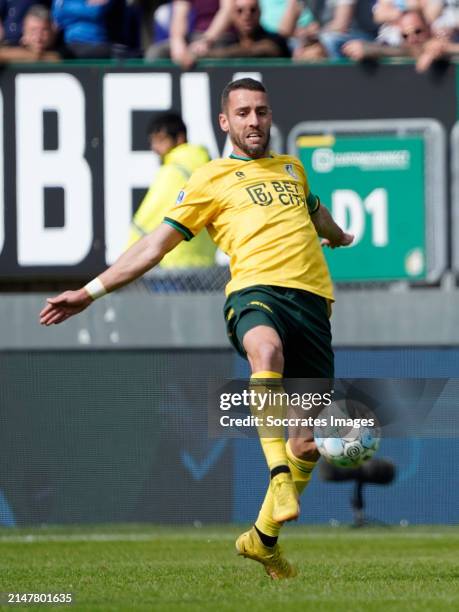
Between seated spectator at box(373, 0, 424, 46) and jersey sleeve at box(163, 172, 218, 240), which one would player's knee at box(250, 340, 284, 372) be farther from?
seated spectator at box(373, 0, 424, 46)

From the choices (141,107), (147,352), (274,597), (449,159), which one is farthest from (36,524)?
(274,597)

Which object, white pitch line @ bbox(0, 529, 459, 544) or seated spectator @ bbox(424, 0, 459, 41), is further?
seated spectator @ bbox(424, 0, 459, 41)

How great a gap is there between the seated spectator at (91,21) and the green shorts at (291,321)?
6.93m

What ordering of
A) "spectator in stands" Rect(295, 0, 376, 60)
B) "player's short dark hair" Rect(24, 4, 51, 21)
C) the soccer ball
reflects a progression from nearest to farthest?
the soccer ball → "spectator in stands" Rect(295, 0, 376, 60) → "player's short dark hair" Rect(24, 4, 51, 21)

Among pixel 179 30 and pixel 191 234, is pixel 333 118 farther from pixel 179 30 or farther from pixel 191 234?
pixel 191 234

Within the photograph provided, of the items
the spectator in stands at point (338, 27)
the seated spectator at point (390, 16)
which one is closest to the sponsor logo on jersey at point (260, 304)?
the spectator in stands at point (338, 27)

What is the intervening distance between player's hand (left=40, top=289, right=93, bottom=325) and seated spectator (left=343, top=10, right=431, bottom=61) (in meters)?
6.34

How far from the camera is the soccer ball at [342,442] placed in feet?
22.3

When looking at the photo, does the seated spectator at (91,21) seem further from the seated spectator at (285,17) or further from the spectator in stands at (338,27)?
the spectator in stands at (338,27)

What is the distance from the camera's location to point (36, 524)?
11.6 m

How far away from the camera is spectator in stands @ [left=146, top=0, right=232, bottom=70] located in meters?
12.6

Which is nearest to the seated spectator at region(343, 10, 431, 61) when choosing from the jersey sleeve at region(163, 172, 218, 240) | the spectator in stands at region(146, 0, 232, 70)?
the spectator in stands at region(146, 0, 232, 70)

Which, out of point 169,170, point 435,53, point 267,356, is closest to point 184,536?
point 169,170

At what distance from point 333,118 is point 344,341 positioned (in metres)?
1.99
